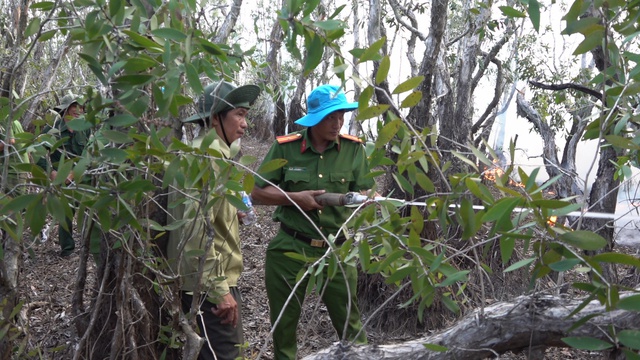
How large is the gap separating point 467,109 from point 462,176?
9.18 metres

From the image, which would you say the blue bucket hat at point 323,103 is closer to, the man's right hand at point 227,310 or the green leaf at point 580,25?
the man's right hand at point 227,310

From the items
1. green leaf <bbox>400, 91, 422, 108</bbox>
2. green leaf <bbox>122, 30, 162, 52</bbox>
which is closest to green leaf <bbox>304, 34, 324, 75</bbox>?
green leaf <bbox>400, 91, 422, 108</bbox>

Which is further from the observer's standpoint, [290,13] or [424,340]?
[424,340]

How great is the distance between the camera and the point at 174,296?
9.78ft

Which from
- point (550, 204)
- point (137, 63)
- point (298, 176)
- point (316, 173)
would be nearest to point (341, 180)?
point (316, 173)

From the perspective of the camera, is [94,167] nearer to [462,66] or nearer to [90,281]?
[90,281]

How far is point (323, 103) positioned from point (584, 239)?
8.43 feet

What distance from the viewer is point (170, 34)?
2.15m

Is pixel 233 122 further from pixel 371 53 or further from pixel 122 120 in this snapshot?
pixel 371 53

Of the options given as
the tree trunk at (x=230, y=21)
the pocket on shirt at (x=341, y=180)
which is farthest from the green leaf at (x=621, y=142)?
the tree trunk at (x=230, y=21)

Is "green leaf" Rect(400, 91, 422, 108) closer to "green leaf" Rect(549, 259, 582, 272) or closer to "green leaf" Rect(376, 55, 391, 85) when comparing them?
"green leaf" Rect(376, 55, 391, 85)

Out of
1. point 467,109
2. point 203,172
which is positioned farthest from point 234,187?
point 467,109

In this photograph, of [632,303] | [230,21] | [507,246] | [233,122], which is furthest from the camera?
[230,21]

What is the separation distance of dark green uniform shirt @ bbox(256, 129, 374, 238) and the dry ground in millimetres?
599
